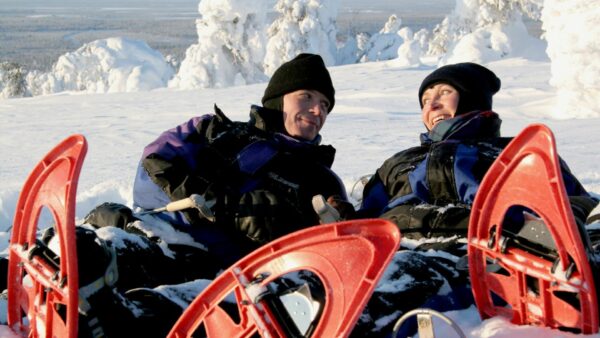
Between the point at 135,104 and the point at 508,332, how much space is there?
538 inches

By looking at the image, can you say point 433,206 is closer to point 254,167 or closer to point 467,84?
point 467,84

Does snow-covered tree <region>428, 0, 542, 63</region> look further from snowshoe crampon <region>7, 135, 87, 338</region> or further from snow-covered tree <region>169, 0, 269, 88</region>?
snowshoe crampon <region>7, 135, 87, 338</region>

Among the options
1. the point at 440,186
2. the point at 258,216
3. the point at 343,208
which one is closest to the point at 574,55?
the point at 440,186

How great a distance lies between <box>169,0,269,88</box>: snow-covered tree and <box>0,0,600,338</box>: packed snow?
13.0 meters

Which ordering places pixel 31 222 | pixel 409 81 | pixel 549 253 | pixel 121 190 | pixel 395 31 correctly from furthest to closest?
1. pixel 395 31
2. pixel 409 81
3. pixel 121 190
4. pixel 31 222
5. pixel 549 253

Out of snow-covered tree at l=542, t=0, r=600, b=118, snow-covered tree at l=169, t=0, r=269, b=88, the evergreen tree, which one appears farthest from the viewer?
snow-covered tree at l=169, t=0, r=269, b=88

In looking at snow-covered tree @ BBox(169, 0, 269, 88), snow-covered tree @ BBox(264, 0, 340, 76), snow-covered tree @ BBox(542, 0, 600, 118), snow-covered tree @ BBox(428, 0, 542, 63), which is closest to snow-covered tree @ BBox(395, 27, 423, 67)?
snow-covered tree @ BBox(428, 0, 542, 63)

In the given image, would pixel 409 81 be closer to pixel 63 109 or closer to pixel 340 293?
pixel 63 109

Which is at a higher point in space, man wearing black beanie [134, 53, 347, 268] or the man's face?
Result: the man's face

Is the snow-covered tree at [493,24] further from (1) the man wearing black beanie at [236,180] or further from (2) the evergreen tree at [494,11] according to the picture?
(1) the man wearing black beanie at [236,180]

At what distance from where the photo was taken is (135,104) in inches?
583

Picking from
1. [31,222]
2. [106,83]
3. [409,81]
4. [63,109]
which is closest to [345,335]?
[31,222]

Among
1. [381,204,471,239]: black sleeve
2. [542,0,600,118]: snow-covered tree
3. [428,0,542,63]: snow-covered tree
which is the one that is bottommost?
[428,0,542,63]: snow-covered tree

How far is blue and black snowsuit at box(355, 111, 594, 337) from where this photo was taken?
7.30ft
